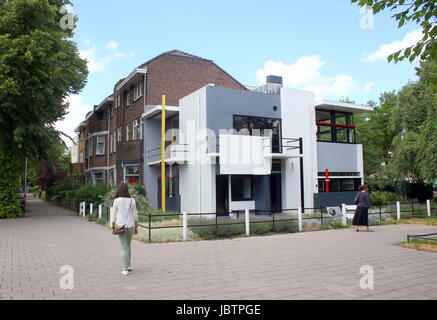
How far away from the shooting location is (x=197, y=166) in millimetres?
17844

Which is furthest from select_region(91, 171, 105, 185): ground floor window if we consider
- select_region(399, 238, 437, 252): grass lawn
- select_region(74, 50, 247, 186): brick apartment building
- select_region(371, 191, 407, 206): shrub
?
select_region(399, 238, 437, 252): grass lawn

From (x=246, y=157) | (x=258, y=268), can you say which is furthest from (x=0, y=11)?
(x=258, y=268)

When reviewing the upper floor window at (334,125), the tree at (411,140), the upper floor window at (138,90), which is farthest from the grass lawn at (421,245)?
the upper floor window at (138,90)

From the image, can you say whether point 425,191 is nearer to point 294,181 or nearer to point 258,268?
point 294,181

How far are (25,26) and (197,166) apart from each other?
1091cm

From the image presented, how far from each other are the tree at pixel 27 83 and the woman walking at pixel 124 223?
12615mm

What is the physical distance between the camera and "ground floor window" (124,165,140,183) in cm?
2304

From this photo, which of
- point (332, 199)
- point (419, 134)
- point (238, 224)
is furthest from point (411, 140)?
point (238, 224)

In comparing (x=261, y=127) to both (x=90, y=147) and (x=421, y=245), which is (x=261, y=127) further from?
(x=90, y=147)

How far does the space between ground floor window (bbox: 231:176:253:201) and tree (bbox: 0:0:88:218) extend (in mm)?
10015

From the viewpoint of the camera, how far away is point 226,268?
7.56m

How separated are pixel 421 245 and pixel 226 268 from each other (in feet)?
18.8
